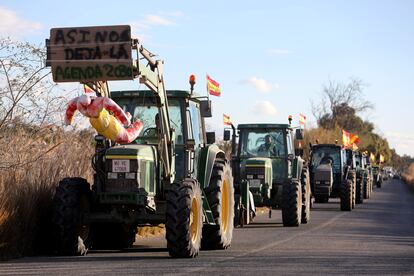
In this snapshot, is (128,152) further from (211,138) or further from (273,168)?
(273,168)

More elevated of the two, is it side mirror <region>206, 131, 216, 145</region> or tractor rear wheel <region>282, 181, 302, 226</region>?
side mirror <region>206, 131, 216, 145</region>

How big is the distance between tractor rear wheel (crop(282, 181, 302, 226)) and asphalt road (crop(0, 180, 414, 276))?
113 cm

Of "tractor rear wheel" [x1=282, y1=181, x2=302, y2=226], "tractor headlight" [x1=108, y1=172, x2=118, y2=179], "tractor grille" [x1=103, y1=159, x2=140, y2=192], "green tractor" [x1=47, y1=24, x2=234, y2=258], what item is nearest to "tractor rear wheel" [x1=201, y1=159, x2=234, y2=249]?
"green tractor" [x1=47, y1=24, x2=234, y2=258]

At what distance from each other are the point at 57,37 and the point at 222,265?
3796mm

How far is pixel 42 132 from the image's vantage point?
1549 centimetres

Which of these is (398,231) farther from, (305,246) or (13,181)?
(13,181)

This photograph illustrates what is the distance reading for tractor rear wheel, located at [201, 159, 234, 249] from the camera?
15.0 metres

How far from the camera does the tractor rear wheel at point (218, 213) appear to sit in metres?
15.0

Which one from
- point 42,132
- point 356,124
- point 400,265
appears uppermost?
point 356,124

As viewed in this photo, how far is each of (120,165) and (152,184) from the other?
2.24 ft

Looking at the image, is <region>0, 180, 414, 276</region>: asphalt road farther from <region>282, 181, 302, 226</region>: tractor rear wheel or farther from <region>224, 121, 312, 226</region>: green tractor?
<region>224, 121, 312, 226</region>: green tractor

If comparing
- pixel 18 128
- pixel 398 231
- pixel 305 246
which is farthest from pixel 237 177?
pixel 18 128

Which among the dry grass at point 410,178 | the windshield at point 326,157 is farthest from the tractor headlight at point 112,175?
the dry grass at point 410,178

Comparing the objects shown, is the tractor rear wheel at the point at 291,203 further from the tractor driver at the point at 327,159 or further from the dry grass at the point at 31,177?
the tractor driver at the point at 327,159
